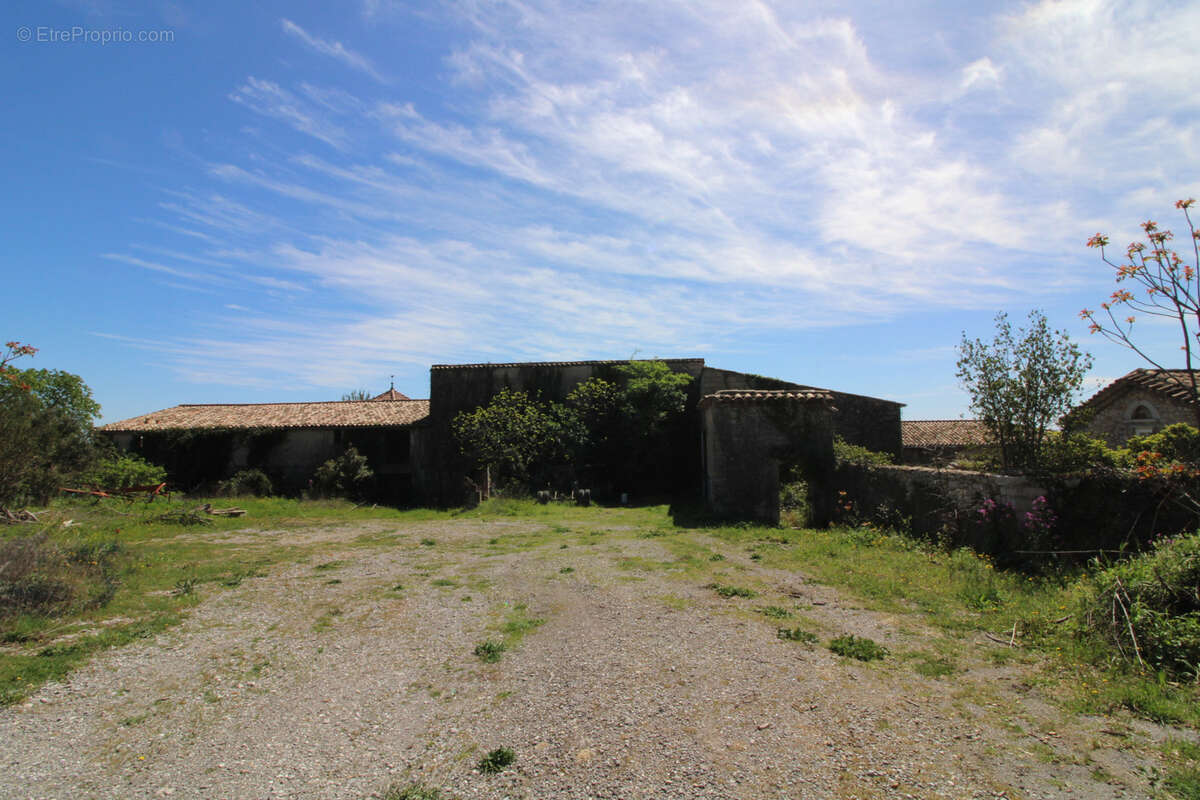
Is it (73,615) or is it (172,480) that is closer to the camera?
(73,615)

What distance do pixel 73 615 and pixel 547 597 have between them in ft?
19.8

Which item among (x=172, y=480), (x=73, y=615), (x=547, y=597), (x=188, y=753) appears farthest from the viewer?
(x=172, y=480)

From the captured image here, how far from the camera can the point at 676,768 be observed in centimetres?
430

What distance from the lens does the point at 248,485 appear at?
26.8 meters

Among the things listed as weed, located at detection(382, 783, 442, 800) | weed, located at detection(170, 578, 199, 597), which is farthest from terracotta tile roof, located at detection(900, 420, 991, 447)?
weed, located at detection(382, 783, 442, 800)

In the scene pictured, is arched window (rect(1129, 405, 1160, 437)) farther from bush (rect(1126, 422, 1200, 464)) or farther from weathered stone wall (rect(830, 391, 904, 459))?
weathered stone wall (rect(830, 391, 904, 459))

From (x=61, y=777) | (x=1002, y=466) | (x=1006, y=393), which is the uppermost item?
(x=1006, y=393)

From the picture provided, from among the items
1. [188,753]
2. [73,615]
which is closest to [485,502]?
[73,615]

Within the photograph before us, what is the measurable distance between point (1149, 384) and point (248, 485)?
1257 inches

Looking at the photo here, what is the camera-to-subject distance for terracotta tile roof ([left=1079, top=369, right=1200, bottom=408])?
16.6 m

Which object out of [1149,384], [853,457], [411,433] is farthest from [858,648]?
[411,433]

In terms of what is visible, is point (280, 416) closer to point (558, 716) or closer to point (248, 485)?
point (248, 485)

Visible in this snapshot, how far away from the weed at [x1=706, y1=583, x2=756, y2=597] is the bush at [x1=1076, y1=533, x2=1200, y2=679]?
147 inches

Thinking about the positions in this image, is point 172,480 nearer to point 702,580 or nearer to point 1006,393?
point 702,580
